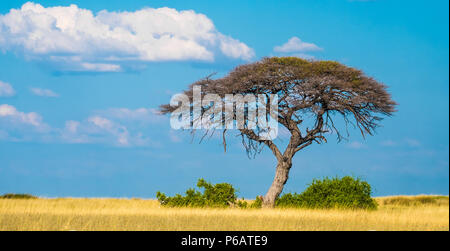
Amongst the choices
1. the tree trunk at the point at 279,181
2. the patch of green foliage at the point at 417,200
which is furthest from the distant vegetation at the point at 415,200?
the tree trunk at the point at 279,181

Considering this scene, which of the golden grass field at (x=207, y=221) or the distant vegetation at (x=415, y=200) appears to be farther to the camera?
the distant vegetation at (x=415, y=200)

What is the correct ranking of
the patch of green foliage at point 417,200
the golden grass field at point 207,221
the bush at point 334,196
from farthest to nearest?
the patch of green foliage at point 417,200, the bush at point 334,196, the golden grass field at point 207,221

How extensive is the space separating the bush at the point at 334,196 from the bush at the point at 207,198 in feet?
8.40

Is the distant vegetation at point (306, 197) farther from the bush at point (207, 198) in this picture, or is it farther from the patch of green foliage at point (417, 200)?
the patch of green foliage at point (417, 200)

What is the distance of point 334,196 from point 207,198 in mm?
6517

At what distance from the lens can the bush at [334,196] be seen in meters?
27.5

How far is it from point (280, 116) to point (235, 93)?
8.48ft

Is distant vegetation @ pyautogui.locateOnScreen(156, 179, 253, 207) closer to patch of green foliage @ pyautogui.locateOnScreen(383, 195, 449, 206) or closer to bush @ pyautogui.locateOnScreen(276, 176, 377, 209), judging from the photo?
bush @ pyautogui.locateOnScreen(276, 176, 377, 209)
